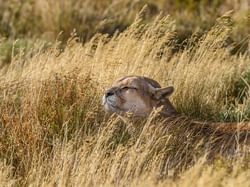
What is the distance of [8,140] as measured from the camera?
9305 mm

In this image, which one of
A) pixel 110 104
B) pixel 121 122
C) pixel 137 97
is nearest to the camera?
pixel 121 122

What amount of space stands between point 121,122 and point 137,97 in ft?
1.65

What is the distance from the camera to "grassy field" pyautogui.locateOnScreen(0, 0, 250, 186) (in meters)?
8.04

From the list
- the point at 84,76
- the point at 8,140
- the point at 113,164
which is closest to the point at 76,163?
the point at 113,164

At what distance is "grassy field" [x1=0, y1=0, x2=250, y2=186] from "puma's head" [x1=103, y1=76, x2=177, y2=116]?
8.3 inches

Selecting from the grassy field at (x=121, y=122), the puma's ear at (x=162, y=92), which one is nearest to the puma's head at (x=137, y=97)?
the puma's ear at (x=162, y=92)

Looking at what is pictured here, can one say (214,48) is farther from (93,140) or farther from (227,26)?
(93,140)

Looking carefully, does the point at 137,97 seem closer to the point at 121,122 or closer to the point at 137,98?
the point at 137,98

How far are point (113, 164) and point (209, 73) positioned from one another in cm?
481

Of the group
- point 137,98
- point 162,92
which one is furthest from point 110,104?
point 162,92

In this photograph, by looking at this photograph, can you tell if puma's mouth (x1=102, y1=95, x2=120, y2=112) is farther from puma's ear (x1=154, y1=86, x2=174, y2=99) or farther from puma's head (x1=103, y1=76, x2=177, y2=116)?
puma's ear (x1=154, y1=86, x2=174, y2=99)

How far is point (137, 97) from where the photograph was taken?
10.1 m

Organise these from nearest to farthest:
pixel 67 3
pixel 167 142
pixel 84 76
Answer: pixel 167 142 < pixel 84 76 < pixel 67 3

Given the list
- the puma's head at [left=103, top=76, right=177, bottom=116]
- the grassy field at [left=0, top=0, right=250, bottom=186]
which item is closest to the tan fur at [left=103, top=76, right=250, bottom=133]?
the puma's head at [left=103, top=76, right=177, bottom=116]
